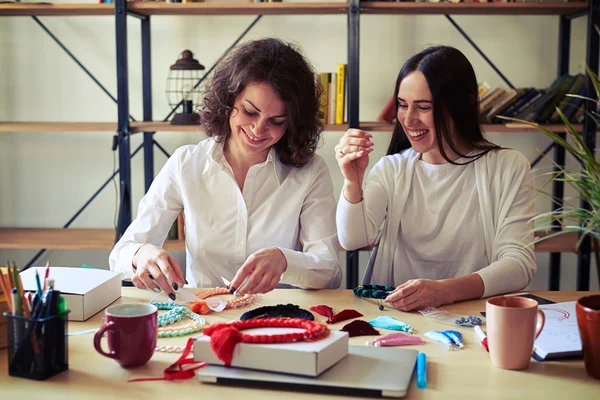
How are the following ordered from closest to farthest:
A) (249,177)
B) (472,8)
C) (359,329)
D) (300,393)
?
(300,393) < (359,329) < (249,177) < (472,8)

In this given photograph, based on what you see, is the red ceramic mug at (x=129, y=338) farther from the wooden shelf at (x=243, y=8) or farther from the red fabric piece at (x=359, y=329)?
the wooden shelf at (x=243, y=8)

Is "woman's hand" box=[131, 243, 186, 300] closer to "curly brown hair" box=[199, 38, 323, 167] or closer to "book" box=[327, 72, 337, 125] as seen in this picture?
"curly brown hair" box=[199, 38, 323, 167]

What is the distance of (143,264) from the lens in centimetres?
149

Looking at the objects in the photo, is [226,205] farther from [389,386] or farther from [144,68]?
[144,68]

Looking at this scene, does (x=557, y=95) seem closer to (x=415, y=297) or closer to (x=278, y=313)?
(x=415, y=297)

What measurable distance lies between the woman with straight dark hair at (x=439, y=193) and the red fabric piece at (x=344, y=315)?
0.39 metres

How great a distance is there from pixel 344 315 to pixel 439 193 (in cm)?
63

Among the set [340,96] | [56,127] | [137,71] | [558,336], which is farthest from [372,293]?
[137,71]

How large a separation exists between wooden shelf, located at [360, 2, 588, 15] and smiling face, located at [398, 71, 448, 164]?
1.01 metres

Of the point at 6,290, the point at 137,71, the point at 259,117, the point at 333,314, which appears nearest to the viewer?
the point at 6,290

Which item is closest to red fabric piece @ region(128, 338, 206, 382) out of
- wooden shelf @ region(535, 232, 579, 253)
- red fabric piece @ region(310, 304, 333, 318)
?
red fabric piece @ region(310, 304, 333, 318)

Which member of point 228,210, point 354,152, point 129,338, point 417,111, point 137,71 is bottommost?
point 129,338

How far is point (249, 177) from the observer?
1800 mm

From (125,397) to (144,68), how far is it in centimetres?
226
